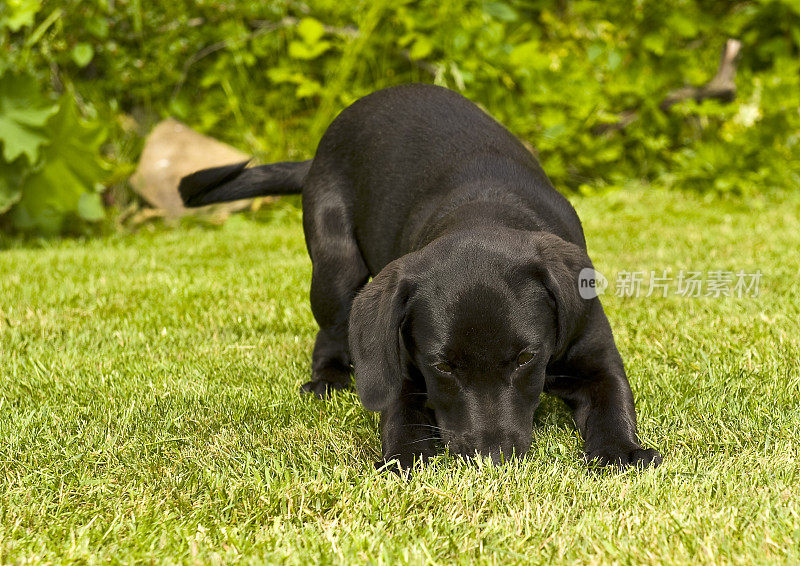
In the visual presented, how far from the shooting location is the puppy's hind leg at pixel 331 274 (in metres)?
2.99

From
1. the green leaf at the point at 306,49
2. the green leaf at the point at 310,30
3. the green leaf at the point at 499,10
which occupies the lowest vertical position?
the green leaf at the point at 306,49

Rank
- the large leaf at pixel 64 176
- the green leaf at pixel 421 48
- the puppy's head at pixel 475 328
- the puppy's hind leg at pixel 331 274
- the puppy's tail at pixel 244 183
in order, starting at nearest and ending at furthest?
the puppy's head at pixel 475 328, the puppy's hind leg at pixel 331 274, the puppy's tail at pixel 244 183, the large leaf at pixel 64 176, the green leaf at pixel 421 48

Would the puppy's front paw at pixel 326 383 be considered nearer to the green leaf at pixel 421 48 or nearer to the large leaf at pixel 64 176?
the large leaf at pixel 64 176

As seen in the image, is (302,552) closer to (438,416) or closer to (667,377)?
(438,416)

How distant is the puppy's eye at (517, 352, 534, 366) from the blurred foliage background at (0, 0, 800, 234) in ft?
16.2

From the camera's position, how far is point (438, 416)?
2117 mm

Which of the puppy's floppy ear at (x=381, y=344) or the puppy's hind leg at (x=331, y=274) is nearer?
the puppy's floppy ear at (x=381, y=344)

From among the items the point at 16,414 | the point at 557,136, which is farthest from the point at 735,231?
the point at 16,414

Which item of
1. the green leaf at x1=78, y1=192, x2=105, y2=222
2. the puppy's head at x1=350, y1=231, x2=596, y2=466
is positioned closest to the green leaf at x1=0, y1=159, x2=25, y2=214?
the green leaf at x1=78, y1=192, x2=105, y2=222

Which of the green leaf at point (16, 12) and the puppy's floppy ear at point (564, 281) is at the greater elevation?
the green leaf at point (16, 12)

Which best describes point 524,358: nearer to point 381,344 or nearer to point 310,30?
point 381,344

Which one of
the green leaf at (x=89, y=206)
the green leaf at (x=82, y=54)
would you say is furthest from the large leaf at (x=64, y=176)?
the green leaf at (x=82, y=54)

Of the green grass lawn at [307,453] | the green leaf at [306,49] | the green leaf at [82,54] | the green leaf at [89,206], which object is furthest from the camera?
the green leaf at [306,49]

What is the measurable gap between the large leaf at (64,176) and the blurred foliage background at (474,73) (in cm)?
60
